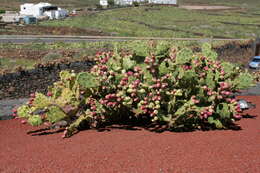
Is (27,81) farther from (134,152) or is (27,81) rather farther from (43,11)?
(43,11)

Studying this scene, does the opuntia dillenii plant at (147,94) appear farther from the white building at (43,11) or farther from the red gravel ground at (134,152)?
the white building at (43,11)

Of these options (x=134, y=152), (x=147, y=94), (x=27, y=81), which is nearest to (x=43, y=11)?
(x=27, y=81)

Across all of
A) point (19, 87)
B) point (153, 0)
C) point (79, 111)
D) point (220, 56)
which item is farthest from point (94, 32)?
point (153, 0)

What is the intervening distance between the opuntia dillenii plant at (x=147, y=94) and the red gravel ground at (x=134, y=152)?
1.00ft

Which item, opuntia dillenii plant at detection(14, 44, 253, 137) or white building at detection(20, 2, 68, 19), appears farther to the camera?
white building at detection(20, 2, 68, 19)

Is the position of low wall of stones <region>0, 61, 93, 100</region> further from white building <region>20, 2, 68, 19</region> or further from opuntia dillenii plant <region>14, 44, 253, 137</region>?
white building <region>20, 2, 68, 19</region>

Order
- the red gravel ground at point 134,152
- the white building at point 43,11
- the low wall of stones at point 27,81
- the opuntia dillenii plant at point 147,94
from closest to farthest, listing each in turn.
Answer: the red gravel ground at point 134,152
the opuntia dillenii plant at point 147,94
the low wall of stones at point 27,81
the white building at point 43,11

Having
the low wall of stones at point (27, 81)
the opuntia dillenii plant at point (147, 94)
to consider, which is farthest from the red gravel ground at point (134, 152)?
the low wall of stones at point (27, 81)

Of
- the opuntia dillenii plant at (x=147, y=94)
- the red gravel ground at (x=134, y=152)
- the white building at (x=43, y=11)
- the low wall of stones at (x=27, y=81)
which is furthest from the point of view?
the white building at (x=43, y=11)

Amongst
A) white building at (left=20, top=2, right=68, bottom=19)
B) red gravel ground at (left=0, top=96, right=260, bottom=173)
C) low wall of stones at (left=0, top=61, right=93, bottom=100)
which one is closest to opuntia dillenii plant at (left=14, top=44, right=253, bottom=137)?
red gravel ground at (left=0, top=96, right=260, bottom=173)

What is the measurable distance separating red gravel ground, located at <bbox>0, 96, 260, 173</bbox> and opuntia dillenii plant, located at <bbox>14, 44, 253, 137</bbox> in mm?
304

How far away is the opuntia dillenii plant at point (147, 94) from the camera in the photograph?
5633mm

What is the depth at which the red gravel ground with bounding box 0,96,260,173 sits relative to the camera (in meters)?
4.24

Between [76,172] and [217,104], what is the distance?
2908 millimetres
